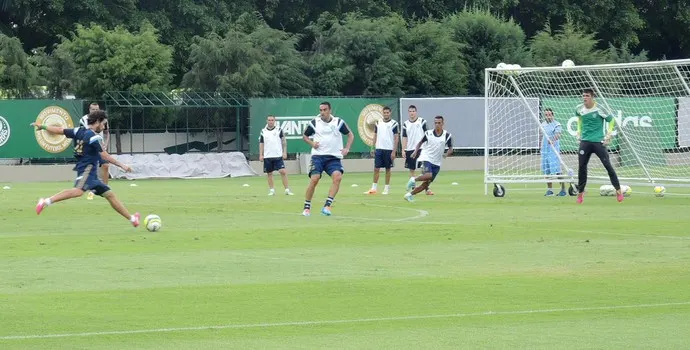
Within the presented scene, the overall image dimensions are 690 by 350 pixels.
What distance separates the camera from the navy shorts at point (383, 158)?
1180 inches

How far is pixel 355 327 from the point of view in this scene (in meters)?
9.78

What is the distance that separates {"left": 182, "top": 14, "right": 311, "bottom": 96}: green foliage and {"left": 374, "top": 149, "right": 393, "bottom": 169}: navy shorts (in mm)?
15504

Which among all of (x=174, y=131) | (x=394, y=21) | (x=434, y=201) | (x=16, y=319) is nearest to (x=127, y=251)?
(x=16, y=319)

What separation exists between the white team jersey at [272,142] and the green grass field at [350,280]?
785 cm

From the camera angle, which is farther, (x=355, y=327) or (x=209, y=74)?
(x=209, y=74)

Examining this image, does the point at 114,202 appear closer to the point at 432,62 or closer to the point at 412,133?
the point at 412,133

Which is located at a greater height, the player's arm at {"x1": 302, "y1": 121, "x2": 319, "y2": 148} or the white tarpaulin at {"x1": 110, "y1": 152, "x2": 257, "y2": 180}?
the player's arm at {"x1": 302, "y1": 121, "x2": 319, "y2": 148}

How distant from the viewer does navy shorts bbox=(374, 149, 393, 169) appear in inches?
1180

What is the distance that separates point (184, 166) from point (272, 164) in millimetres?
11091

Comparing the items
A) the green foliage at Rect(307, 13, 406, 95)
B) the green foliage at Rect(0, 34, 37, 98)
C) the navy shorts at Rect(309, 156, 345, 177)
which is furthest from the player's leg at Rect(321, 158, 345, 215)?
the green foliage at Rect(307, 13, 406, 95)

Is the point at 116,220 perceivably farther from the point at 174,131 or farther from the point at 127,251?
the point at 174,131

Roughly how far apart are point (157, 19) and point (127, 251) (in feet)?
130

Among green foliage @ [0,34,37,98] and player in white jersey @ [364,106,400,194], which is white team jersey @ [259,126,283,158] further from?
green foliage @ [0,34,37,98]

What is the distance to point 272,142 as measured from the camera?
100 feet
